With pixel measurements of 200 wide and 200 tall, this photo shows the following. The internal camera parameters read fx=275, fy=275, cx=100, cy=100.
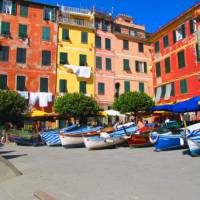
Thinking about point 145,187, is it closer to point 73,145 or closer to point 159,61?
point 73,145

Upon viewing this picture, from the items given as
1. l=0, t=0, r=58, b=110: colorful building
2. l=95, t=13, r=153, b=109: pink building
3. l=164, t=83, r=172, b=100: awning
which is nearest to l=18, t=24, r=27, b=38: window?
l=0, t=0, r=58, b=110: colorful building

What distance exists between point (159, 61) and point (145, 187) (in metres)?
25.3

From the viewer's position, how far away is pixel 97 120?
3131 cm

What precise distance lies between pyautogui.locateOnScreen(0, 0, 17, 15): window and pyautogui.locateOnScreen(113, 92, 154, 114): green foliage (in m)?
16.0

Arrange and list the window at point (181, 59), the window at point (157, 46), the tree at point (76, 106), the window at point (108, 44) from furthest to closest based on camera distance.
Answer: the window at point (108, 44), the window at point (157, 46), the window at point (181, 59), the tree at point (76, 106)

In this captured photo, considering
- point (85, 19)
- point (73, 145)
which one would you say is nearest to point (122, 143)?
point (73, 145)

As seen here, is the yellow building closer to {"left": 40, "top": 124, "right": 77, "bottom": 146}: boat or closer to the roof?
the roof

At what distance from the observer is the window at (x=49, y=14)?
32531 millimetres

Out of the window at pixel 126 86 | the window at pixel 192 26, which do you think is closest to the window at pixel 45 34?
the window at pixel 126 86

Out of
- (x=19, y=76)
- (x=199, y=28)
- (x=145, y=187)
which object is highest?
(x=199, y=28)

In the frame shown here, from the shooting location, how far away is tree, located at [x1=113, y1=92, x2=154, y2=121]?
26438mm

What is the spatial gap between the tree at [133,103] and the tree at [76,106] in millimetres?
2671

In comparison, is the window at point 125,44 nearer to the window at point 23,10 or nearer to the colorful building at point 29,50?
the colorful building at point 29,50

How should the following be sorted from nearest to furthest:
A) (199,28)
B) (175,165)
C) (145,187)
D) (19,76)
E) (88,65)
Result: 1. (145,187)
2. (175,165)
3. (199,28)
4. (19,76)
5. (88,65)
